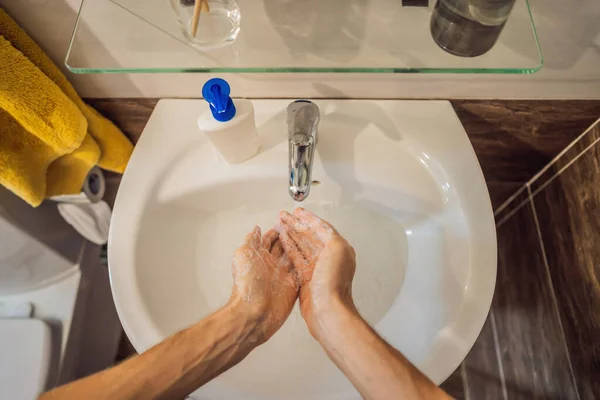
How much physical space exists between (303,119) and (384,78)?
163 millimetres

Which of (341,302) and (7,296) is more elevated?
(341,302)

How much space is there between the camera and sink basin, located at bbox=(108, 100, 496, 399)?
1.85 feet

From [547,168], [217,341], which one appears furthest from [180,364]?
[547,168]

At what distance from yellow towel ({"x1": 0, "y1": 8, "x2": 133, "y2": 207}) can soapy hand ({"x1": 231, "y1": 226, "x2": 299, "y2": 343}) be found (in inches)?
10.9

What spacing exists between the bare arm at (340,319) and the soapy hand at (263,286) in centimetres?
2

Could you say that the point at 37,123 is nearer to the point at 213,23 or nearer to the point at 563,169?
the point at 213,23

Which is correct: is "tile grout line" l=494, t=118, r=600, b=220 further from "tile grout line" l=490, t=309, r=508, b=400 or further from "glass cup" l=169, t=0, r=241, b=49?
"glass cup" l=169, t=0, r=241, b=49

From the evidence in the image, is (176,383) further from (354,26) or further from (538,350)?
(538,350)

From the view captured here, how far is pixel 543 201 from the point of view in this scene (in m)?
0.82

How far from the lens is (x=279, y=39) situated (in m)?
0.52

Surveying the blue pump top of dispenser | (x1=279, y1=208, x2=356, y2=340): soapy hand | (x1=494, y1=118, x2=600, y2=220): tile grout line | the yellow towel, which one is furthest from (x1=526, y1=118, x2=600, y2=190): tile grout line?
the yellow towel

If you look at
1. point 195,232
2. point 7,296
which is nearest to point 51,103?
point 195,232

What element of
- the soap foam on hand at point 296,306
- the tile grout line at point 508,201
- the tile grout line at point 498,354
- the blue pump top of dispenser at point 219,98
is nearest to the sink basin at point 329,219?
the soap foam on hand at point 296,306

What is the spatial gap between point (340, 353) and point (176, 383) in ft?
0.62
